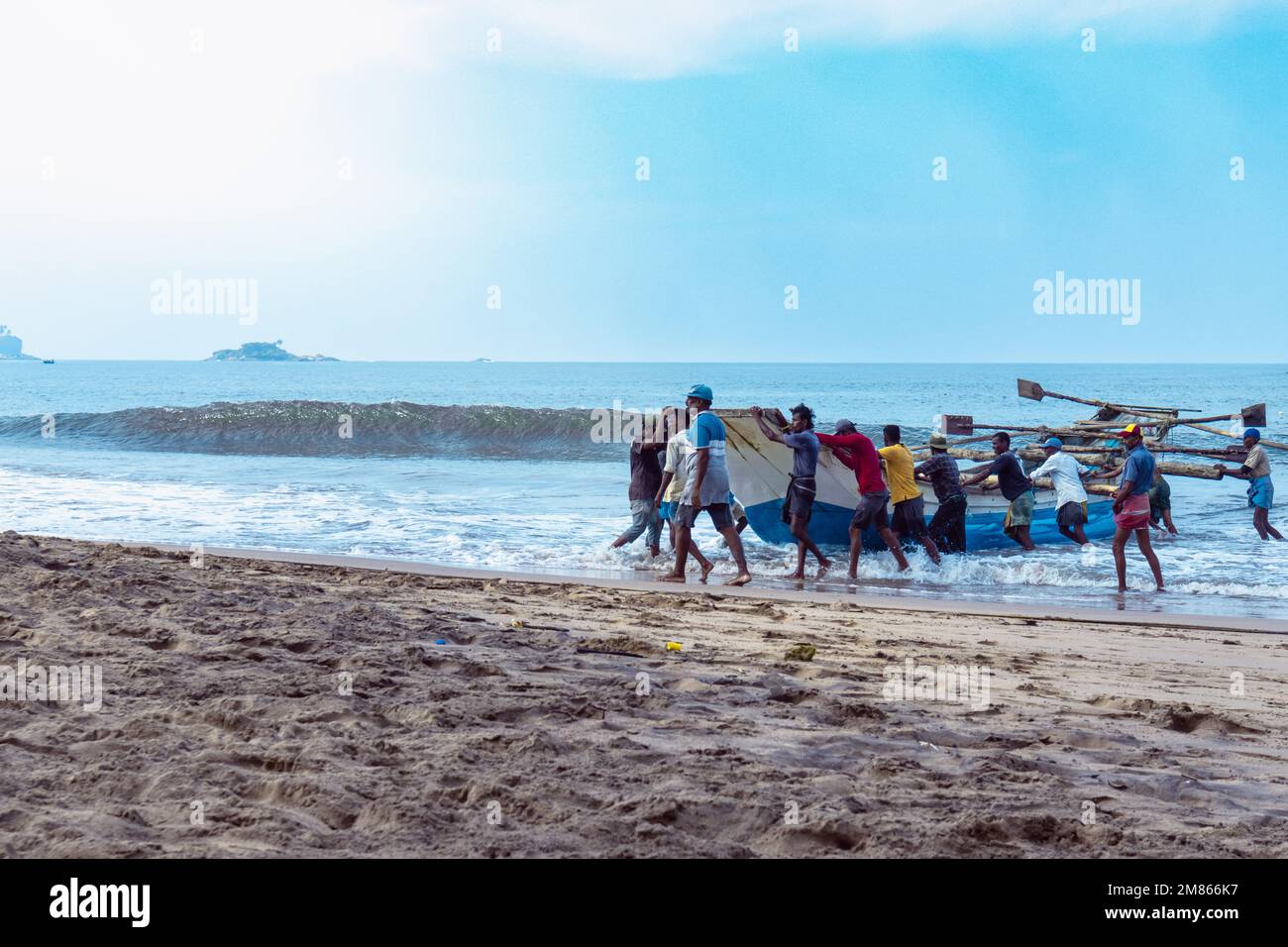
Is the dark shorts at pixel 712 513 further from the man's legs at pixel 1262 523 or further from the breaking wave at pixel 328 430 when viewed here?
the breaking wave at pixel 328 430

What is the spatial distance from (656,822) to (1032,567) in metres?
9.40

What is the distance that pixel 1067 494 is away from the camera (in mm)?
13000

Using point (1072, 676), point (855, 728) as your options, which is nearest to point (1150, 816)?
point (855, 728)

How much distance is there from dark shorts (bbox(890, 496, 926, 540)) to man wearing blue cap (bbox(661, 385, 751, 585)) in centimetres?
232

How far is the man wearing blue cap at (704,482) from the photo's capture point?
10.5 metres

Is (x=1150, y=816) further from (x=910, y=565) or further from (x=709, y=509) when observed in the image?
(x=910, y=565)

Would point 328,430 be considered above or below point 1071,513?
above

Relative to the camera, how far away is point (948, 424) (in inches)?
735

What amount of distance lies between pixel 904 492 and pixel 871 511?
1.77 feet

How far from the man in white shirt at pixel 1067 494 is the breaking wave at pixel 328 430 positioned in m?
21.5

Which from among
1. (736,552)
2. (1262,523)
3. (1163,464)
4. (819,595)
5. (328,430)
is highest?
(328,430)

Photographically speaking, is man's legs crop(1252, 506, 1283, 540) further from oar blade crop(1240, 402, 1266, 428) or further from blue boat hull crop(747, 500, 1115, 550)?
oar blade crop(1240, 402, 1266, 428)

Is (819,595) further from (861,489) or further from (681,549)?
(861,489)

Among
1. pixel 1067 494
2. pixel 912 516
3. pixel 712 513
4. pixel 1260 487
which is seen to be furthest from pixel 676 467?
pixel 1260 487
